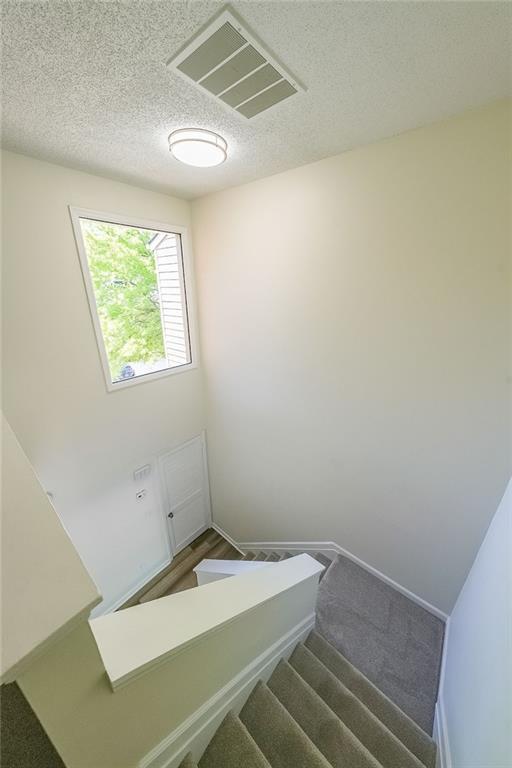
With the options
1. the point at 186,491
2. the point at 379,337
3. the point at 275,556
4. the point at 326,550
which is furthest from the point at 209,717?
the point at 186,491

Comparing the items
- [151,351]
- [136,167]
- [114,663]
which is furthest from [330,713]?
[136,167]

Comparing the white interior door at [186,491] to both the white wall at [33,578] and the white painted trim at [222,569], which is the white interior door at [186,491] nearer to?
the white painted trim at [222,569]

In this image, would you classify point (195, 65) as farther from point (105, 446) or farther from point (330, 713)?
point (330, 713)

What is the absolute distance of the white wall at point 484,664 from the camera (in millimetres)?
1064

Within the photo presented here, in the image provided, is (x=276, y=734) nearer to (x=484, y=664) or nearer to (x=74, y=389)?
(x=484, y=664)

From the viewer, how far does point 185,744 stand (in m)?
1.07

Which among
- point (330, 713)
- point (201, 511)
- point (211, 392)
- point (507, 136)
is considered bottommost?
point (201, 511)

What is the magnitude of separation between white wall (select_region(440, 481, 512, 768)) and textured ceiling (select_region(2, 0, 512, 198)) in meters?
2.14

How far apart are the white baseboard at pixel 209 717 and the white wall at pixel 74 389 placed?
206 cm

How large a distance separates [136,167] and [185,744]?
329cm

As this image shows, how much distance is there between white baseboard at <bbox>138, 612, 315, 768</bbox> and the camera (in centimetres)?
101

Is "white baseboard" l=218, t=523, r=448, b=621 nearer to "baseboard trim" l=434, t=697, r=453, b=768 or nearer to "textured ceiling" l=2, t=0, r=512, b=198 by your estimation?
"baseboard trim" l=434, t=697, r=453, b=768

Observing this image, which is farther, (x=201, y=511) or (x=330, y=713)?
(x=201, y=511)

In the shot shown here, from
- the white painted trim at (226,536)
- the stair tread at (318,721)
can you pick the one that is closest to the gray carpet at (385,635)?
the stair tread at (318,721)
